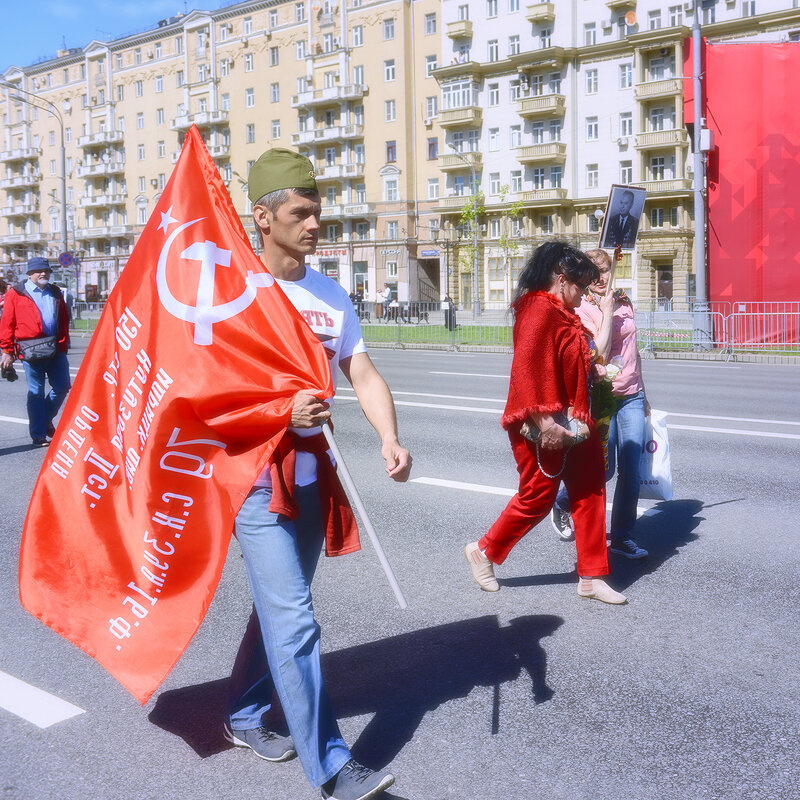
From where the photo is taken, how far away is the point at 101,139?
270 ft

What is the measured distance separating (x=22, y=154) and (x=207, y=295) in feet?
312

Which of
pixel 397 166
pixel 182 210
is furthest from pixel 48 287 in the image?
pixel 397 166

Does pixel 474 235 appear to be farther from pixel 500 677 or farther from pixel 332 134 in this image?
pixel 500 677

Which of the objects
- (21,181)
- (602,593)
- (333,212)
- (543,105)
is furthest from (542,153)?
(21,181)

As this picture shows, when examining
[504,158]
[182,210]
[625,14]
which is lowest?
[182,210]

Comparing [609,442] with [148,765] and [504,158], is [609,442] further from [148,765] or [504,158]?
[504,158]

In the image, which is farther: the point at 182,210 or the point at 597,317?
the point at 597,317

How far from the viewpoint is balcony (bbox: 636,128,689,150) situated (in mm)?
51156

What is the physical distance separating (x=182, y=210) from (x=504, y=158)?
5752cm

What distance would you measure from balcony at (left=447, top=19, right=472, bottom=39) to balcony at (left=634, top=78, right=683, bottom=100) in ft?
38.7

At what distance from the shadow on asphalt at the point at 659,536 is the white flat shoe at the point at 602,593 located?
262 mm

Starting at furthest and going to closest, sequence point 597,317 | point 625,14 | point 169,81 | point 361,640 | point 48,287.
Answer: point 169,81 < point 625,14 < point 48,287 < point 597,317 < point 361,640

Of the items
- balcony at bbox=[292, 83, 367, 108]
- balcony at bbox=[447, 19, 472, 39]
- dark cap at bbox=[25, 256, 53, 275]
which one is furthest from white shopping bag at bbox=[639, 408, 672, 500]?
balcony at bbox=[292, 83, 367, 108]

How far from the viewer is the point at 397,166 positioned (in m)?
63.3
